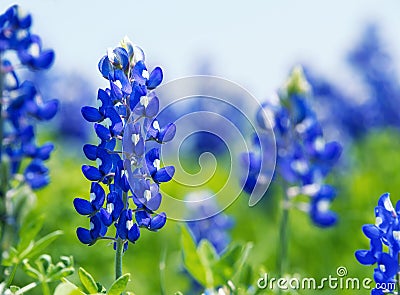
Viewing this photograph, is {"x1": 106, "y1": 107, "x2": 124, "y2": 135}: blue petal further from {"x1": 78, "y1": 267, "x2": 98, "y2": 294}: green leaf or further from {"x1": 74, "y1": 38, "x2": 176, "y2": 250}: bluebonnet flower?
{"x1": 78, "y1": 267, "x2": 98, "y2": 294}: green leaf

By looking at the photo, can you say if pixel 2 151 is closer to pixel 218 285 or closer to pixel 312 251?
pixel 218 285

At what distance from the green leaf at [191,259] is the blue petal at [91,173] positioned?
0.55 meters

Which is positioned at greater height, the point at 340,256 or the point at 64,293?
the point at 340,256

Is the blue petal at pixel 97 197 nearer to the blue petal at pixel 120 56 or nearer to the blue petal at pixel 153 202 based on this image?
the blue petal at pixel 153 202

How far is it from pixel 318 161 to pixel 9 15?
65.3 inches

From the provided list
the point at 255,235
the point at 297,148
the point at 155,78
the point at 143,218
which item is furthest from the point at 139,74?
the point at 255,235

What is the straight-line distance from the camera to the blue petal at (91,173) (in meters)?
2.00

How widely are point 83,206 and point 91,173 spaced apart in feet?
0.28

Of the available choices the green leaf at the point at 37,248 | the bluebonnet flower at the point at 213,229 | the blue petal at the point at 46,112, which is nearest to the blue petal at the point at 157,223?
the green leaf at the point at 37,248

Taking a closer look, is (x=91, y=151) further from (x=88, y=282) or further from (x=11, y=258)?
(x=11, y=258)

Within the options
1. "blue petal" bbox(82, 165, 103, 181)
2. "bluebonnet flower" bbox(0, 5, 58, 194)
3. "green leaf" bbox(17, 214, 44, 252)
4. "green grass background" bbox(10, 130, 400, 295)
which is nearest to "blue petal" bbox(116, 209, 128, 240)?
"blue petal" bbox(82, 165, 103, 181)

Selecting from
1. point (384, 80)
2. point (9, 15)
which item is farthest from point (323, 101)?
point (9, 15)

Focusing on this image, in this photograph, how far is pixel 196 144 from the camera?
10.3 metres

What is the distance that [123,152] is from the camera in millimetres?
2010
